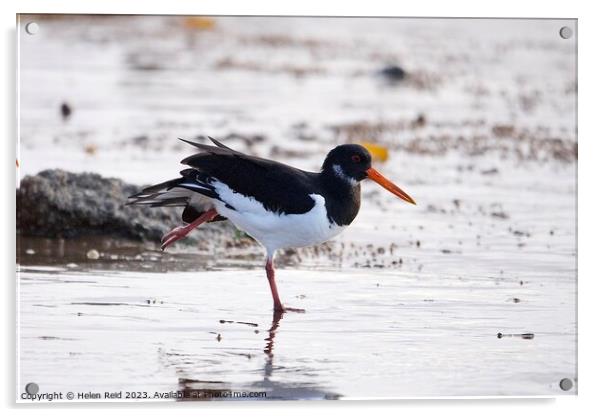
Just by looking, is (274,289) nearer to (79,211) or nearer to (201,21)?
(79,211)

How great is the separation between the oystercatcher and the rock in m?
1.19

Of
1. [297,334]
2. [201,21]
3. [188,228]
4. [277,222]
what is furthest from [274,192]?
[201,21]

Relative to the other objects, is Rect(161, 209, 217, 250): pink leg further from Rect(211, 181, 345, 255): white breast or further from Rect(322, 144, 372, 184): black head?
Rect(322, 144, 372, 184): black head

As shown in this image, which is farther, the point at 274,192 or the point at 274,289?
the point at 274,289

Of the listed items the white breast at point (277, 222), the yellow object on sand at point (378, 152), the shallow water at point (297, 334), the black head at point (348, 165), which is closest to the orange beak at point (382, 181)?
the black head at point (348, 165)

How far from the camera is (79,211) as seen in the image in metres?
8.91

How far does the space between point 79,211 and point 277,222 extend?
206cm

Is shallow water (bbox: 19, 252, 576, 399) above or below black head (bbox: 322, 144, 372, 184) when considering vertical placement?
below

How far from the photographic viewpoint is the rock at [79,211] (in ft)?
29.0

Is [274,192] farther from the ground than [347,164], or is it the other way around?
[347,164]

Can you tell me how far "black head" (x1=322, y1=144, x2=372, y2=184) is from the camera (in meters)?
7.73

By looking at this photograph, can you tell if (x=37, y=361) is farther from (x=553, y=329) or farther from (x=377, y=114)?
(x=377, y=114)

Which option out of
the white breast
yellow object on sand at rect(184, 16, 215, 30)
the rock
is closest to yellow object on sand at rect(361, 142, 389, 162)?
yellow object on sand at rect(184, 16, 215, 30)

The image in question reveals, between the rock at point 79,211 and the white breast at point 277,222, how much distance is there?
4.99ft
